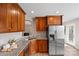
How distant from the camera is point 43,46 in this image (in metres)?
6.14

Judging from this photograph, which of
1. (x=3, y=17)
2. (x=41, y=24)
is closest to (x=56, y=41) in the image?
(x=41, y=24)

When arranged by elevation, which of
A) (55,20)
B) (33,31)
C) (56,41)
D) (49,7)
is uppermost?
(49,7)

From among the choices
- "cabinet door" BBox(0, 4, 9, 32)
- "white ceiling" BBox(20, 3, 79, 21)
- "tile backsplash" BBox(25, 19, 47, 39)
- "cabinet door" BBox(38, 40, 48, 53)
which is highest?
"white ceiling" BBox(20, 3, 79, 21)

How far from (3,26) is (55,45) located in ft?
12.1

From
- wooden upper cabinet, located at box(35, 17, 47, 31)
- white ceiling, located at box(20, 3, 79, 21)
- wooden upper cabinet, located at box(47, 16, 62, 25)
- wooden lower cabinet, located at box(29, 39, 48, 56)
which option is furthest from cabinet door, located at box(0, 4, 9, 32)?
wooden upper cabinet, located at box(35, 17, 47, 31)

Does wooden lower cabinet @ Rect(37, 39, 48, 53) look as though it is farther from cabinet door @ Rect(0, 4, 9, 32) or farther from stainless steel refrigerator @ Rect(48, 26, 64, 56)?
cabinet door @ Rect(0, 4, 9, 32)

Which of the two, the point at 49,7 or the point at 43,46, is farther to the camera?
the point at 43,46

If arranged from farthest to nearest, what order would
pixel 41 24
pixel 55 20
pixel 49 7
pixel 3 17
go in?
1. pixel 41 24
2. pixel 55 20
3. pixel 49 7
4. pixel 3 17

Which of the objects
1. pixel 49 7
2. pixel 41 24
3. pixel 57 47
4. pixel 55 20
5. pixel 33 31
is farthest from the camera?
pixel 33 31

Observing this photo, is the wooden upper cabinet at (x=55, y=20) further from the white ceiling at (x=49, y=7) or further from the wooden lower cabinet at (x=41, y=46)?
the white ceiling at (x=49, y=7)

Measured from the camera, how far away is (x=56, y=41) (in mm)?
5605

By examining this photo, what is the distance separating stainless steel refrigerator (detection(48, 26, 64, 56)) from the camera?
219 inches

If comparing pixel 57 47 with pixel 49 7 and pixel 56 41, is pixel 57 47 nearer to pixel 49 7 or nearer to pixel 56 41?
pixel 56 41

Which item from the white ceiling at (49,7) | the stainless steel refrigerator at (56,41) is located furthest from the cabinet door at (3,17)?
the stainless steel refrigerator at (56,41)
